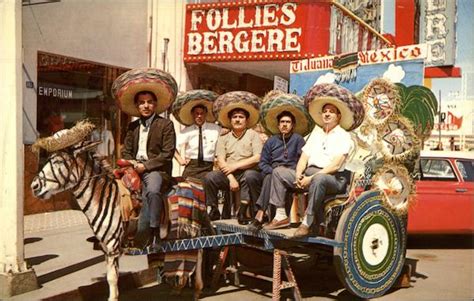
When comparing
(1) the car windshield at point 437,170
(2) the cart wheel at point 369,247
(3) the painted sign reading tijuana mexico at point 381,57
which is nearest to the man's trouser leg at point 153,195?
(2) the cart wheel at point 369,247

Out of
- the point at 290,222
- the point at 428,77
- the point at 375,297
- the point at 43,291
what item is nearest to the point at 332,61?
the point at 290,222

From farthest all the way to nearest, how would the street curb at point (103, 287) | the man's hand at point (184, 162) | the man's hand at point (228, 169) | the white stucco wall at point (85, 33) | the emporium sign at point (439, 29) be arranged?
the emporium sign at point (439, 29)
the white stucco wall at point (85, 33)
the man's hand at point (184, 162)
the man's hand at point (228, 169)
the street curb at point (103, 287)

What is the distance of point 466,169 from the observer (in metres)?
8.30

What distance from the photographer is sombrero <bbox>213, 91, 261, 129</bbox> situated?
555 centimetres

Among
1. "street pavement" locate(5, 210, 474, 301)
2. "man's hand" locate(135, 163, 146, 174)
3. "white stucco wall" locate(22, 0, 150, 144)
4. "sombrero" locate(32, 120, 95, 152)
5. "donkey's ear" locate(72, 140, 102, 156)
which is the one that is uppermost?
"white stucco wall" locate(22, 0, 150, 144)

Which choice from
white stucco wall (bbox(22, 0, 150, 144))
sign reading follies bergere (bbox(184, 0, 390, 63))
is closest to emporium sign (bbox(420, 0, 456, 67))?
sign reading follies bergere (bbox(184, 0, 390, 63))

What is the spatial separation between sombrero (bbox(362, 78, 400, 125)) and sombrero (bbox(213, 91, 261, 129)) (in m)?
1.22

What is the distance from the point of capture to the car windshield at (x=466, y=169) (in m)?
8.24

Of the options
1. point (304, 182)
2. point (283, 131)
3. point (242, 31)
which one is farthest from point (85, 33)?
point (304, 182)

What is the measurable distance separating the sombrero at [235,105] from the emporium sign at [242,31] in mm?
5646

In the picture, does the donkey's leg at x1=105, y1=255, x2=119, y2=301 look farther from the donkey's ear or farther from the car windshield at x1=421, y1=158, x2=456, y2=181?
the car windshield at x1=421, y1=158, x2=456, y2=181

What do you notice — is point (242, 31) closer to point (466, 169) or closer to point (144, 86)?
point (466, 169)

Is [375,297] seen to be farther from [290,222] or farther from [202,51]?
[202,51]

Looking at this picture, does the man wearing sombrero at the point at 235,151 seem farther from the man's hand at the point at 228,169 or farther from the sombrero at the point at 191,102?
the sombrero at the point at 191,102
